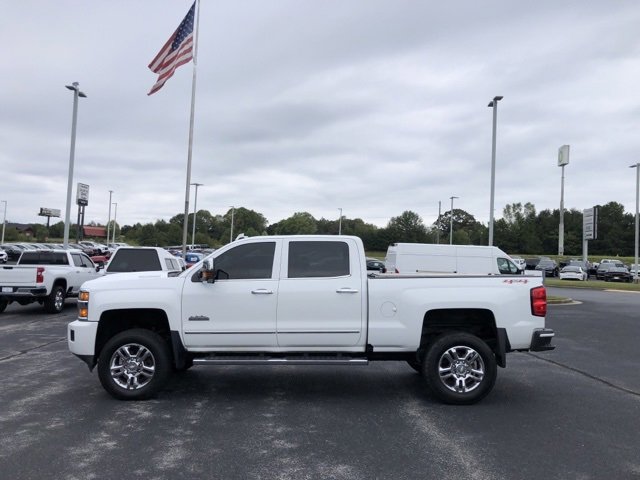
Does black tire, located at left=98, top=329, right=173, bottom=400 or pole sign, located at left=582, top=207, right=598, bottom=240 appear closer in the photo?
black tire, located at left=98, top=329, right=173, bottom=400

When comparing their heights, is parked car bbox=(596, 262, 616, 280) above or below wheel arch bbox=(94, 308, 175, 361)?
above

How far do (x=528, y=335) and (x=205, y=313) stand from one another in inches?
151

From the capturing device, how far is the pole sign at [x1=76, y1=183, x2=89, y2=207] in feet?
194

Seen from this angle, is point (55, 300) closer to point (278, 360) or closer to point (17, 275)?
point (17, 275)

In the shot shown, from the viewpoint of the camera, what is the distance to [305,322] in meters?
6.45

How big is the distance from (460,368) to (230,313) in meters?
2.79

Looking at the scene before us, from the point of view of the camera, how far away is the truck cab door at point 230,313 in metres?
6.44

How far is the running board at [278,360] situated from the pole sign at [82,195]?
57293 mm

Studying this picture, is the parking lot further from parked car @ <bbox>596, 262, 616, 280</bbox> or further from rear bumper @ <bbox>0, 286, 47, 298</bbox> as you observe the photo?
parked car @ <bbox>596, 262, 616, 280</bbox>

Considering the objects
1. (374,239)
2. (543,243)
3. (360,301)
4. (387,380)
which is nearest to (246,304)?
(360,301)

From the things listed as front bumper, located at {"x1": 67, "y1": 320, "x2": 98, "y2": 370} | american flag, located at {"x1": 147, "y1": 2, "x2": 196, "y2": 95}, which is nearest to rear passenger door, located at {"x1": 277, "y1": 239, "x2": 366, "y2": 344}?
front bumper, located at {"x1": 67, "y1": 320, "x2": 98, "y2": 370}

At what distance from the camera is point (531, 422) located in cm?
578

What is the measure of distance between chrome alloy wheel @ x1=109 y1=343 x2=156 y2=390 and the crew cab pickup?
987 centimetres

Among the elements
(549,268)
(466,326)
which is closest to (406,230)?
(549,268)
